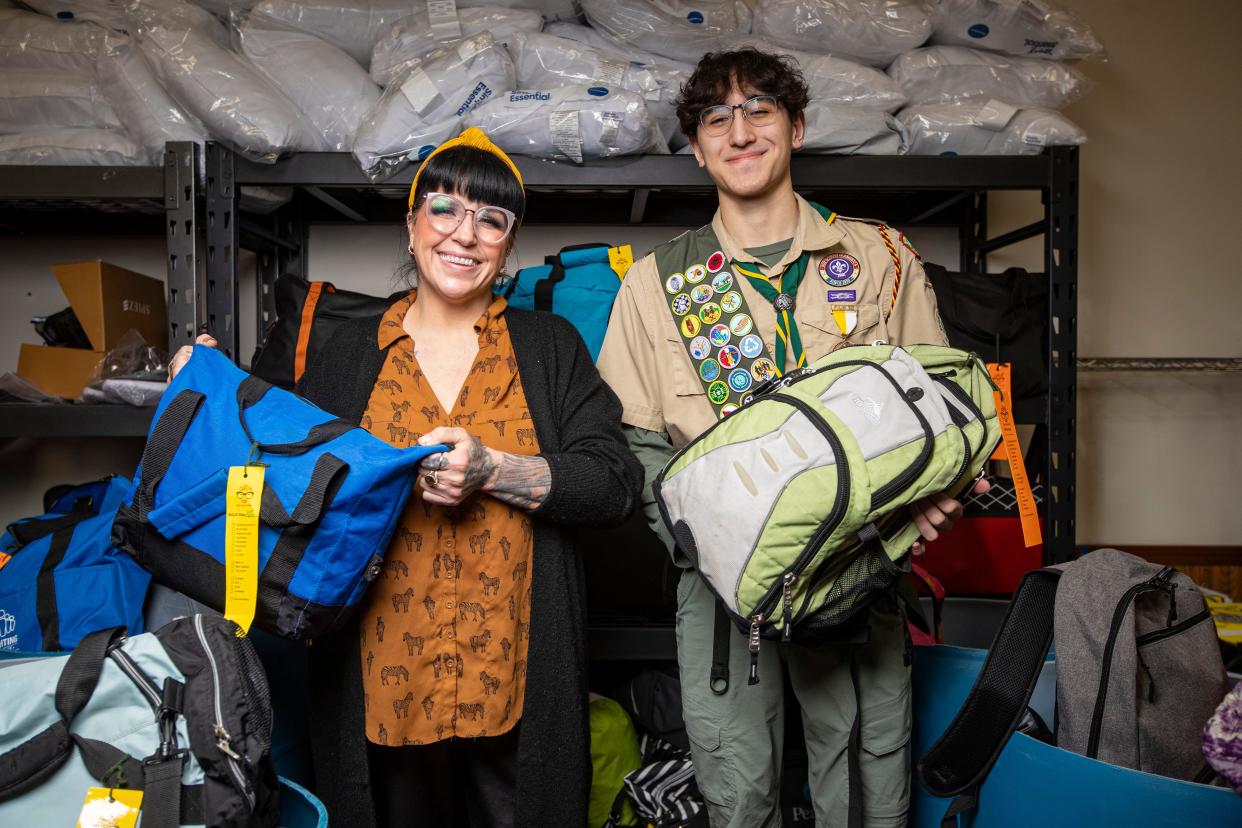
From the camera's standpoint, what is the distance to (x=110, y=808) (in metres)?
0.79

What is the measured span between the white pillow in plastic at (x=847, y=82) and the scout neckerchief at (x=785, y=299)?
707 mm

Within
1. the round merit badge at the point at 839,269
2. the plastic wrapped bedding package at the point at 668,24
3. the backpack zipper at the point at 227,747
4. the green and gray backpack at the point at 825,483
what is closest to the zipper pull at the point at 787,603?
the green and gray backpack at the point at 825,483

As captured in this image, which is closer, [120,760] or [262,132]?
[120,760]

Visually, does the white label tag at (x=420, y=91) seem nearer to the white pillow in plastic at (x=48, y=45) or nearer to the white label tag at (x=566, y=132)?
the white label tag at (x=566, y=132)

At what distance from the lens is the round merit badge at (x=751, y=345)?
50.6 inches

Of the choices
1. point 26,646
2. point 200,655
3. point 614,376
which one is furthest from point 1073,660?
point 26,646

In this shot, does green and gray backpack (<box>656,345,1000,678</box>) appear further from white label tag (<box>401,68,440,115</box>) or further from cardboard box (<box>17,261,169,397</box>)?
cardboard box (<box>17,261,169,397</box>)

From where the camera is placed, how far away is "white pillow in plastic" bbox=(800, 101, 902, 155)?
1.69m

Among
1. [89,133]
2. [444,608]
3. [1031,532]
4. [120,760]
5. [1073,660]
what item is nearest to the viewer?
[120,760]

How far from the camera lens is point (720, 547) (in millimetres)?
1020

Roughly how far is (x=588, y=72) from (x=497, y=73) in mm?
220

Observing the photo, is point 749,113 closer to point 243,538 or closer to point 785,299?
point 785,299

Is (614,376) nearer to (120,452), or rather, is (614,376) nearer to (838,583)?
(838,583)

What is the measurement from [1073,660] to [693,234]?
92 centimetres
